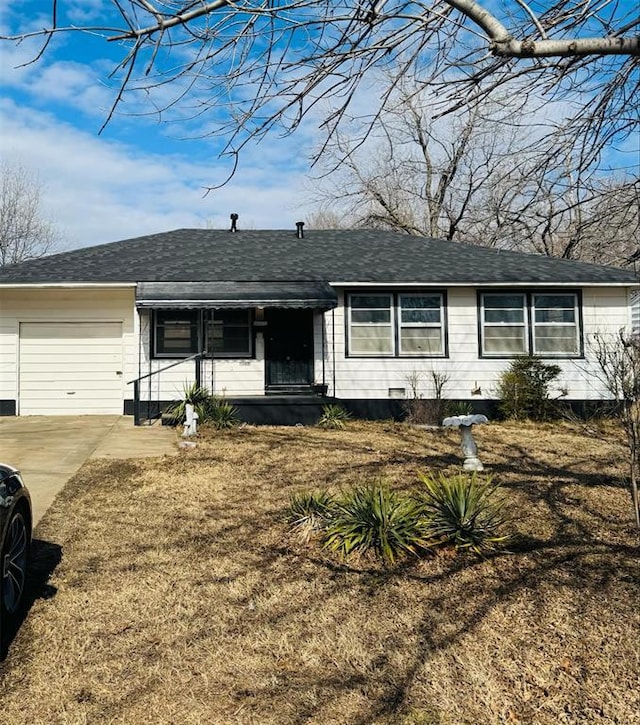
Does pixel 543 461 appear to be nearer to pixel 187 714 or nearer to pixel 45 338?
pixel 187 714

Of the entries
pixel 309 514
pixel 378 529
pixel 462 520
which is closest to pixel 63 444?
pixel 309 514

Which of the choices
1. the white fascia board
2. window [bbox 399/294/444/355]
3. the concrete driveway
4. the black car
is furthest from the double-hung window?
the black car

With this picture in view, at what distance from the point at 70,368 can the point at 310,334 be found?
5.53 meters

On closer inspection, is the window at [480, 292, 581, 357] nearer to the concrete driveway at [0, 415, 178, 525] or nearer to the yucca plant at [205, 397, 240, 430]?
the yucca plant at [205, 397, 240, 430]

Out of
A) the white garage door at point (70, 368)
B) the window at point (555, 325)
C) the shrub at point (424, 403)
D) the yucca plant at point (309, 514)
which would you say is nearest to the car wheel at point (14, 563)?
the yucca plant at point (309, 514)

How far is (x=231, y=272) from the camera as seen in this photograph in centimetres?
1257

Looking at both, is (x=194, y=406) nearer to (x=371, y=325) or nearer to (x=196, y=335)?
(x=196, y=335)

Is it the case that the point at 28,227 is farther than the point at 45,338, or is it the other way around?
the point at 28,227

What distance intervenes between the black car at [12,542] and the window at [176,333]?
8.71 metres

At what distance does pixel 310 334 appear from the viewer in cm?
1266

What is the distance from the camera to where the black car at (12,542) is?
3.19 metres

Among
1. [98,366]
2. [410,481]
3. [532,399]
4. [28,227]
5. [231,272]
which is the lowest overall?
[410,481]

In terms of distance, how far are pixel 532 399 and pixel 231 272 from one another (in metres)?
7.26

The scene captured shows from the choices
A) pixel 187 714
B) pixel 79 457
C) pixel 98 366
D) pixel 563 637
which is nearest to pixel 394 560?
Result: pixel 563 637
